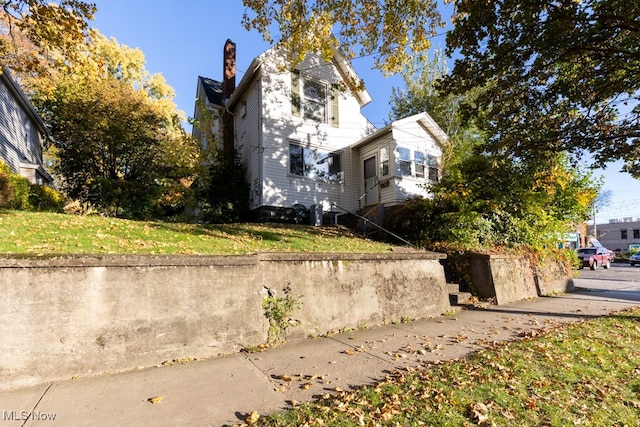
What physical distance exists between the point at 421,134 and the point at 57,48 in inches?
539

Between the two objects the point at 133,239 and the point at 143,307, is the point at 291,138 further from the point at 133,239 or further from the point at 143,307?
the point at 143,307

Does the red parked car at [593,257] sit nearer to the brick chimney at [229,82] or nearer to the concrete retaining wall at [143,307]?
the brick chimney at [229,82]

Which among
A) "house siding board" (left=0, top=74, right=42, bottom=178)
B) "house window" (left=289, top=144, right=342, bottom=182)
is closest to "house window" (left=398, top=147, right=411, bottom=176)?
"house window" (left=289, top=144, right=342, bottom=182)

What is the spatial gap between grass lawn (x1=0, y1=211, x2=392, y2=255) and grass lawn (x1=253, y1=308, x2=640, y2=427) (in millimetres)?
3300

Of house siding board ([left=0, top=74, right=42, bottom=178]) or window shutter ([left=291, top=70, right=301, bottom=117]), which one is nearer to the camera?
house siding board ([left=0, top=74, right=42, bottom=178])

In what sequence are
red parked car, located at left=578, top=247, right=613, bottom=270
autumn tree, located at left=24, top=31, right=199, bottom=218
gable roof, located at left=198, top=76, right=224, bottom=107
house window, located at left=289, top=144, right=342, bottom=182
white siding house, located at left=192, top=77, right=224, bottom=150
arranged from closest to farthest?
1. autumn tree, located at left=24, top=31, right=199, bottom=218
2. house window, located at left=289, top=144, right=342, bottom=182
3. white siding house, located at left=192, top=77, right=224, bottom=150
4. gable roof, located at left=198, top=76, right=224, bottom=107
5. red parked car, located at left=578, top=247, right=613, bottom=270

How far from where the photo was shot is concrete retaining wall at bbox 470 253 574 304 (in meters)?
8.62

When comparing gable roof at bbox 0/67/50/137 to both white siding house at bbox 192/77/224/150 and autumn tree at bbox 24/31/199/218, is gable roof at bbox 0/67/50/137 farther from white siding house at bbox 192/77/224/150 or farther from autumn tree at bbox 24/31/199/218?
white siding house at bbox 192/77/224/150

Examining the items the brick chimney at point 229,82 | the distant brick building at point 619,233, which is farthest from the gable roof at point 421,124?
the distant brick building at point 619,233

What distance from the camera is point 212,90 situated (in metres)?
18.9

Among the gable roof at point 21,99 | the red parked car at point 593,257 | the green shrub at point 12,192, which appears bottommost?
the red parked car at point 593,257

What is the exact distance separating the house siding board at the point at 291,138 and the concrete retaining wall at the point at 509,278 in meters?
7.72

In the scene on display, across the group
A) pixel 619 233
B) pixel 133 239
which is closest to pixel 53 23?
pixel 133 239

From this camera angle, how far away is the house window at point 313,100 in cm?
1505
